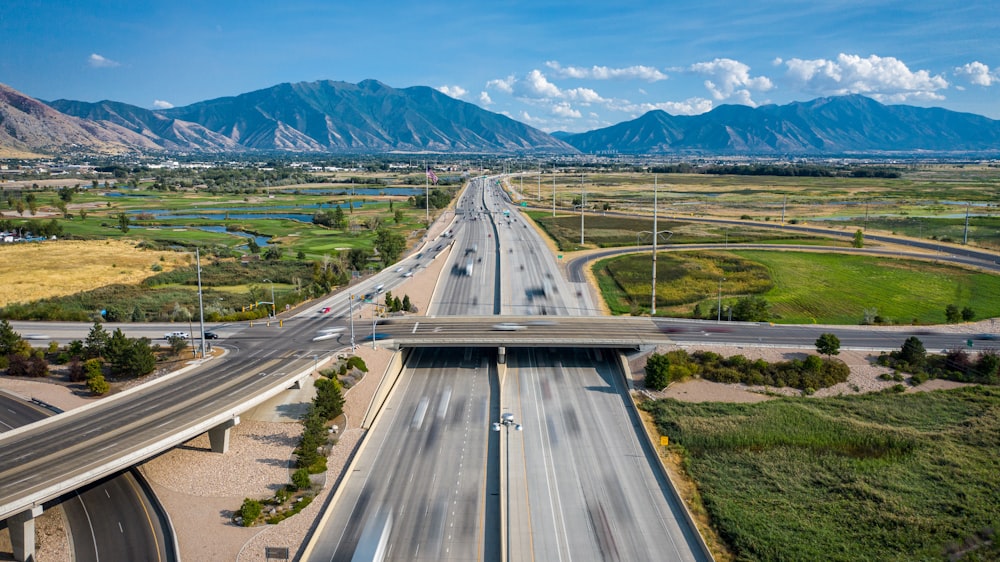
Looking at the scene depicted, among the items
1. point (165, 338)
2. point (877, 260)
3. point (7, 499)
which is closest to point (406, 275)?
point (165, 338)

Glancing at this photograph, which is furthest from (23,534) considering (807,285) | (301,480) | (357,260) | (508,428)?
(807,285)

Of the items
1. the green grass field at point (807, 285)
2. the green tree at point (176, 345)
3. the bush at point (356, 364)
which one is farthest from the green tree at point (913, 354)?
the green tree at point (176, 345)

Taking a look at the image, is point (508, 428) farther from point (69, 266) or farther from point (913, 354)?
point (69, 266)

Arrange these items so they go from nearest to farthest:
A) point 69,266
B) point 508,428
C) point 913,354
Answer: point 508,428 → point 913,354 → point 69,266

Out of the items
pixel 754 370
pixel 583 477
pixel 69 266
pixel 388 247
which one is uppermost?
pixel 388 247

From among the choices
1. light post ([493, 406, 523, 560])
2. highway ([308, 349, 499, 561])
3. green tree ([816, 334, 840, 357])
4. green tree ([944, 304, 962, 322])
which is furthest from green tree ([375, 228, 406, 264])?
green tree ([944, 304, 962, 322])

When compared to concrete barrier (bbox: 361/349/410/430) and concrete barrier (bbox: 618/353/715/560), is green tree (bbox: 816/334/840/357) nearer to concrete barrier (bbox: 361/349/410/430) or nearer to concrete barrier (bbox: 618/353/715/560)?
concrete barrier (bbox: 618/353/715/560)

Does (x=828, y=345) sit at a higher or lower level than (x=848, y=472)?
higher

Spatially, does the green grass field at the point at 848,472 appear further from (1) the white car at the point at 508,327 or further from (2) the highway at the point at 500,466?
(1) the white car at the point at 508,327
